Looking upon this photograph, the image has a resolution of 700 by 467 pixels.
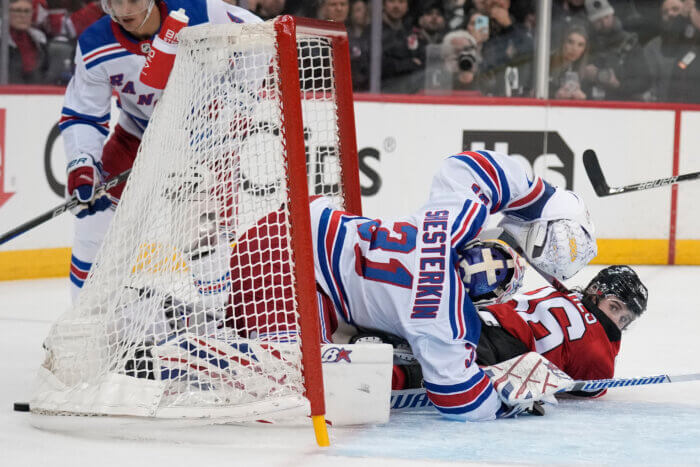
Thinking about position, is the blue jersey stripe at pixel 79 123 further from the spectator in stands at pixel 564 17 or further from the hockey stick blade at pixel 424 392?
the spectator in stands at pixel 564 17

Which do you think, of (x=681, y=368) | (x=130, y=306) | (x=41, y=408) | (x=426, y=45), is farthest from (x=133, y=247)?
(x=426, y=45)

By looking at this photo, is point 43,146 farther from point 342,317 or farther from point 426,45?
point 342,317

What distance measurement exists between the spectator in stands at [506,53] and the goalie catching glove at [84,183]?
279 centimetres

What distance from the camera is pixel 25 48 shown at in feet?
15.0

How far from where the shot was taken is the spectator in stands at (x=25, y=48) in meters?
4.53

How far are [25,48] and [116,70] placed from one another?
1.88 m

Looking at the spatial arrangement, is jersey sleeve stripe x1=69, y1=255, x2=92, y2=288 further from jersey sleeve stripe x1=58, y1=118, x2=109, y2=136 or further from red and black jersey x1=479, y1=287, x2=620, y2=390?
red and black jersey x1=479, y1=287, x2=620, y2=390

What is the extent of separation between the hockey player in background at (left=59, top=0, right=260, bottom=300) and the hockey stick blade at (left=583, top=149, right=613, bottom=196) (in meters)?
1.05

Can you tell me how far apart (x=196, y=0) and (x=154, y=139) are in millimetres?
538

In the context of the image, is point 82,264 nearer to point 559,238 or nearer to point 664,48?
point 559,238

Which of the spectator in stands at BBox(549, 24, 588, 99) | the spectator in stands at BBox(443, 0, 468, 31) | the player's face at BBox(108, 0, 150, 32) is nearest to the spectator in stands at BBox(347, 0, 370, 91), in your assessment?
the spectator in stands at BBox(443, 0, 468, 31)

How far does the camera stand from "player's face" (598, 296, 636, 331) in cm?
260

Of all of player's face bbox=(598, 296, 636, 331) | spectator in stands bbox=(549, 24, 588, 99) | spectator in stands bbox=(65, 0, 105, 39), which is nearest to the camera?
player's face bbox=(598, 296, 636, 331)

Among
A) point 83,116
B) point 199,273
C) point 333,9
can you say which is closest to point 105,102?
point 83,116
